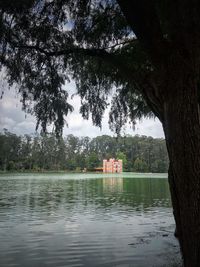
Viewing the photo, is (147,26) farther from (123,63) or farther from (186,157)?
(186,157)

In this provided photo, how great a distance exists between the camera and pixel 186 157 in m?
4.87

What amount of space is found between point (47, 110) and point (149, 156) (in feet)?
443

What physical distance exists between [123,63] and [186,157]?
82.7 inches

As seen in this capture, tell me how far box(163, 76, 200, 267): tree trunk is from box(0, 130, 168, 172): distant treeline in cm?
10471

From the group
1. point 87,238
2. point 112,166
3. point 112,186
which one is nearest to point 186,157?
point 87,238

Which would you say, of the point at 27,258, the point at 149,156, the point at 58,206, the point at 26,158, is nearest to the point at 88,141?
the point at 149,156

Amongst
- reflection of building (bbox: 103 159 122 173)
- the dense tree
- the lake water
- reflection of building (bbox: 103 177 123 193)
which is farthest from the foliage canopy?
reflection of building (bbox: 103 159 122 173)

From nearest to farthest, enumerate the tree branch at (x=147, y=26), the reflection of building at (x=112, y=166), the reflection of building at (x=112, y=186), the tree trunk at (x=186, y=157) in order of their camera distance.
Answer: the tree trunk at (x=186, y=157) < the tree branch at (x=147, y=26) < the reflection of building at (x=112, y=186) < the reflection of building at (x=112, y=166)

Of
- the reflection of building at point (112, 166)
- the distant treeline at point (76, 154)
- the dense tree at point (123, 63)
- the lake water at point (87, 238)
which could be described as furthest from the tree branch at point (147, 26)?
the reflection of building at point (112, 166)

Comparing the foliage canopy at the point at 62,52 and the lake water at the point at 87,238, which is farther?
the lake water at the point at 87,238

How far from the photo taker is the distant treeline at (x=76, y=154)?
116750mm

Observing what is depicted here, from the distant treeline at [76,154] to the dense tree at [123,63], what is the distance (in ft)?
335

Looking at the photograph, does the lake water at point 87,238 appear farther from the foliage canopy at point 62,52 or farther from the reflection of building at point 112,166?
the reflection of building at point 112,166

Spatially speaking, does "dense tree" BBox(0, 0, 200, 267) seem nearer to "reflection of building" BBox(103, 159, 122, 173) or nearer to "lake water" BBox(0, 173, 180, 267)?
"lake water" BBox(0, 173, 180, 267)
